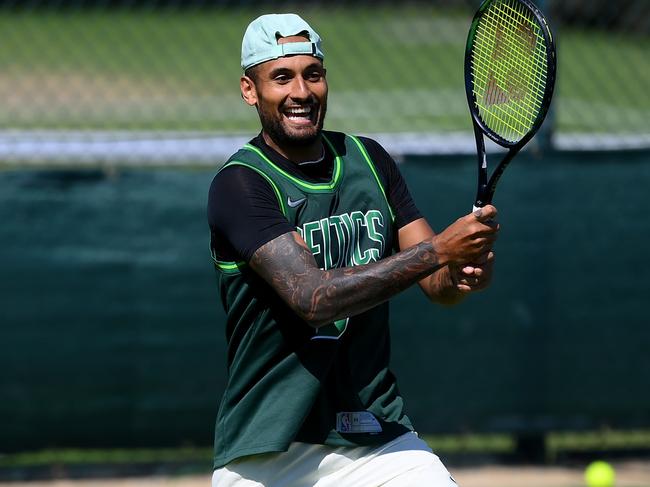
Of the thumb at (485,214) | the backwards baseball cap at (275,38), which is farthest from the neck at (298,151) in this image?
the thumb at (485,214)

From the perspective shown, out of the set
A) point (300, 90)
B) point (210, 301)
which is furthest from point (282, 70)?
point (210, 301)

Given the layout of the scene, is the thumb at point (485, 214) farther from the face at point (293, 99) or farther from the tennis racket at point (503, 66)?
the face at point (293, 99)

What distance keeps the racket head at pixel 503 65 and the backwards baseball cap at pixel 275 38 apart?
22.2 inches

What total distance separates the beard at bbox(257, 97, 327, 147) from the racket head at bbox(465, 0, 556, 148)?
517 millimetres

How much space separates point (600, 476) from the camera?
5.75 metres

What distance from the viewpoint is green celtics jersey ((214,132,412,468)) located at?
3.60 meters

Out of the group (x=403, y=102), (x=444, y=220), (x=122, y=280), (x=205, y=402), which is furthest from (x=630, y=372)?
(x=403, y=102)

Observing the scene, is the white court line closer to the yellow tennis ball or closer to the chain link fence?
the chain link fence

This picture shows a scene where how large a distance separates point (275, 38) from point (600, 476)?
10.2 ft

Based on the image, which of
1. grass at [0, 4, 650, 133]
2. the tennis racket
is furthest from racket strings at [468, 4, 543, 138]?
grass at [0, 4, 650, 133]

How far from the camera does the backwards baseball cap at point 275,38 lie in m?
3.71

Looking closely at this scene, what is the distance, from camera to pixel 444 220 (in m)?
6.14

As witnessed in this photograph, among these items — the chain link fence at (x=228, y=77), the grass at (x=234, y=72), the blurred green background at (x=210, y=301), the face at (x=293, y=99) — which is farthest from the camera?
the grass at (x=234, y=72)

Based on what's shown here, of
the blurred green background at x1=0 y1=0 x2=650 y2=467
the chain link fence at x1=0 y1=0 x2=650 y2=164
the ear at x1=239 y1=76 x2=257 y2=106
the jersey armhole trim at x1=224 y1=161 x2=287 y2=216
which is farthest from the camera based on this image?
the chain link fence at x1=0 y1=0 x2=650 y2=164
